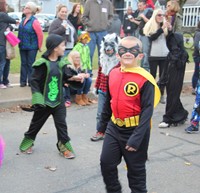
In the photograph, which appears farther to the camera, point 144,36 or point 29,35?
point 144,36

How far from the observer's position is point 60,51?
4.97m

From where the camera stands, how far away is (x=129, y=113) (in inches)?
139

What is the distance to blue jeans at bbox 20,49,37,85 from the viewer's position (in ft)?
28.4

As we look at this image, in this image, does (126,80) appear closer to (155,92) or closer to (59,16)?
(155,92)

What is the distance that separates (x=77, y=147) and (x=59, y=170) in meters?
0.91

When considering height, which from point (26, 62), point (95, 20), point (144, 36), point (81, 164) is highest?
point (95, 20)

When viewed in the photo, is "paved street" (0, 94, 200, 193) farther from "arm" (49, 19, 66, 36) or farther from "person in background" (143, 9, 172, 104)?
"arm" (49, 19, 66, 36)

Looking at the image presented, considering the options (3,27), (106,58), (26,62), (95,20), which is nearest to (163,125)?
(106,58)

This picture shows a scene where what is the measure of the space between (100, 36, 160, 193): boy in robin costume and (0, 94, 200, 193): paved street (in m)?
0.70

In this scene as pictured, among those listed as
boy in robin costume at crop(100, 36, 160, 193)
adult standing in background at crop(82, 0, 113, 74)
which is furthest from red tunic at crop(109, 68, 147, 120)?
adult standing in background at crop(82, 0, 113, 74)

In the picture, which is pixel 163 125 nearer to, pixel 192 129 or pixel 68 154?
pixel 192 129

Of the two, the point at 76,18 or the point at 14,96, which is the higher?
the point at 76,18

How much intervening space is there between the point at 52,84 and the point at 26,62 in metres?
3.99

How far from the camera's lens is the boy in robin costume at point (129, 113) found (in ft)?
11.4
